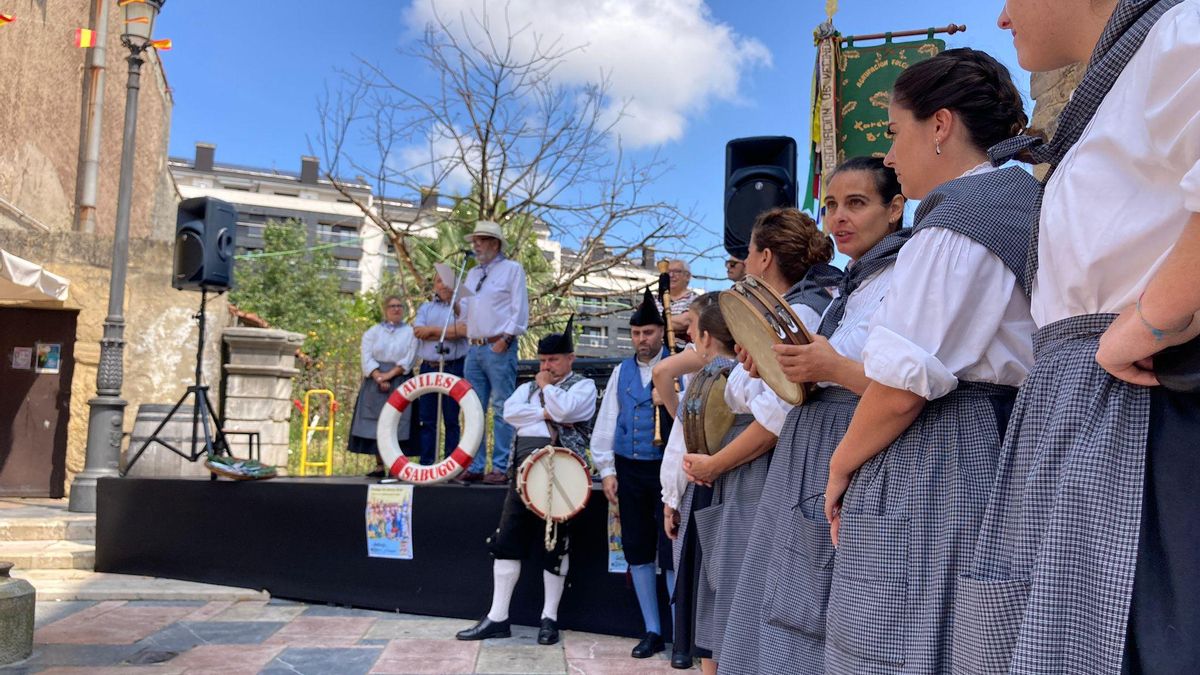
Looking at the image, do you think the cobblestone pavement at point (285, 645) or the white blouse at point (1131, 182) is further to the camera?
the cobblestone pavement at point (285, 645)

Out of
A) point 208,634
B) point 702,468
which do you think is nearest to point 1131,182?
point 702,468

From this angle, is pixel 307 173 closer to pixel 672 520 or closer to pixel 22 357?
pixel 22 357

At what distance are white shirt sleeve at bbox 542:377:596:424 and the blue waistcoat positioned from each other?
1.22ft

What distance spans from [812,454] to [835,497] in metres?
0.34

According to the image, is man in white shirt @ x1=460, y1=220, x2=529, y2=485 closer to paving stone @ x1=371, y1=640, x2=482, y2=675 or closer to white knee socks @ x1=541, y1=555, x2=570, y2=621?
white knee socks @ x1=541, y1=555, x2=570, y2=621

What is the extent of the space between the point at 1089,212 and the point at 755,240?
1.81 meters

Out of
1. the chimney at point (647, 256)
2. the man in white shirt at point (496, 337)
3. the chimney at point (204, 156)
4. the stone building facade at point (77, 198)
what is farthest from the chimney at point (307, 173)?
the man in white shirt at point (496, 337)

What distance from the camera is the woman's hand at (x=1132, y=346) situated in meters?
1.06

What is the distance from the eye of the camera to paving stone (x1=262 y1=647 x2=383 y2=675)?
4539 mm

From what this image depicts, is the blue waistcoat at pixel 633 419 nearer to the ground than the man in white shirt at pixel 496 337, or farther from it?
nearer to the ground

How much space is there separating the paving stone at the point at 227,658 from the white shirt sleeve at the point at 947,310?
13.1ft

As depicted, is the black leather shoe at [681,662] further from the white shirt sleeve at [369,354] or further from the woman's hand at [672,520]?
the white shirt sleeve at [369,354]

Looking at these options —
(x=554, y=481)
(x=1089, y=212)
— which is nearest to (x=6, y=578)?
(x=554, y=481)

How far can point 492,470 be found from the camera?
6.46 metres
